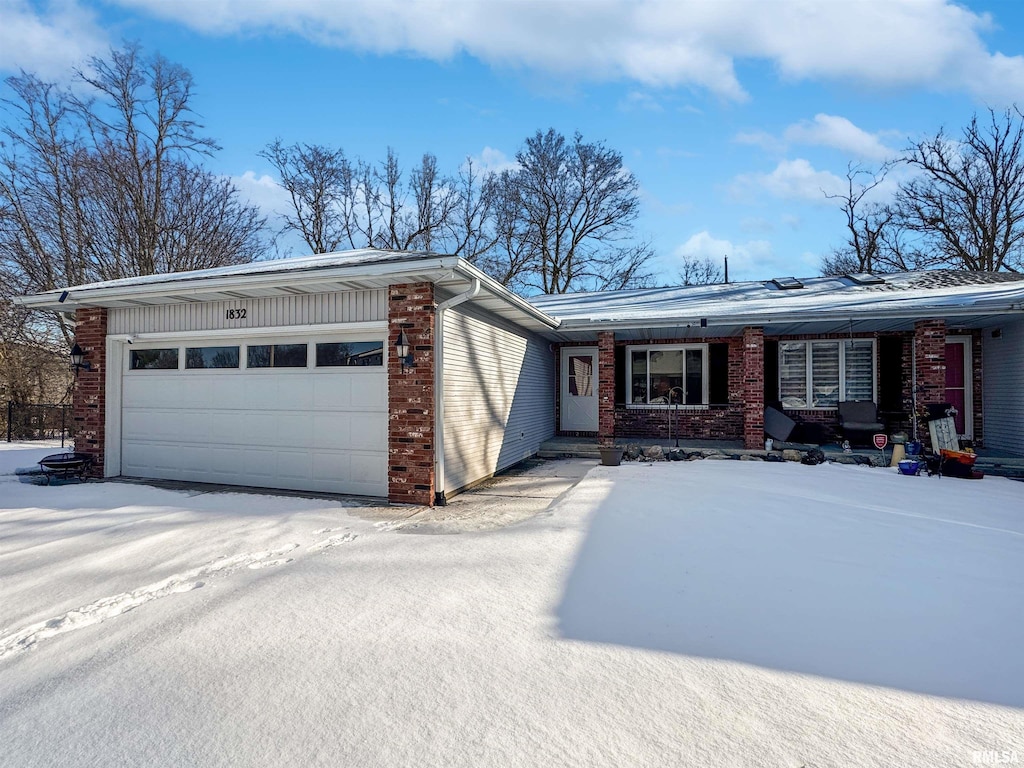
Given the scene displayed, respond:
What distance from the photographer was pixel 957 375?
10.1 m

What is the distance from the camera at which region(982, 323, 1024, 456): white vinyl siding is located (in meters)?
8.75

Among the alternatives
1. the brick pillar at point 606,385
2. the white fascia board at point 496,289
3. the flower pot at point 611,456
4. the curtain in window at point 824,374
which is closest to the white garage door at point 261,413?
the white fascia board at point 496,289

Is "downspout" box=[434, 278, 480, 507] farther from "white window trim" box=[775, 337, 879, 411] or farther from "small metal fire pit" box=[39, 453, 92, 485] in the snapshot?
"white window trim" box=[775, 337, 879, 411]

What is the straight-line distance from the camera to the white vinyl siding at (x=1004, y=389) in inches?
344

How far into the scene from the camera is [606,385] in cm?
1040

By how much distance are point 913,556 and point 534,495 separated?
4086 mm

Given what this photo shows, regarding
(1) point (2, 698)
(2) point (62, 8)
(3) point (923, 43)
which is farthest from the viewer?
(3) point (923, 43)

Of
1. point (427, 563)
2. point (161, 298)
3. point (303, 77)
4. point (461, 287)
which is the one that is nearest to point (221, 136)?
point (303, 77)

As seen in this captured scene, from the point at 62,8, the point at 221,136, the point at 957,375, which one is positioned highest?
the point at 221,136

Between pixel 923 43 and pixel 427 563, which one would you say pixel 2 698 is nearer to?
pixel 427 563

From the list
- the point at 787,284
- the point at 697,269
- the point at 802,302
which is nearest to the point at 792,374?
the point at 802,302

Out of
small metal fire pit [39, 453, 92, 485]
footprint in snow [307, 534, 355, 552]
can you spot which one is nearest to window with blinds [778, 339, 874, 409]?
footprint in snow [307, 534, 355, 552]

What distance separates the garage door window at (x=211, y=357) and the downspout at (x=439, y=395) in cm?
321

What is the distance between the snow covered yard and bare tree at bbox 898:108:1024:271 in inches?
796
